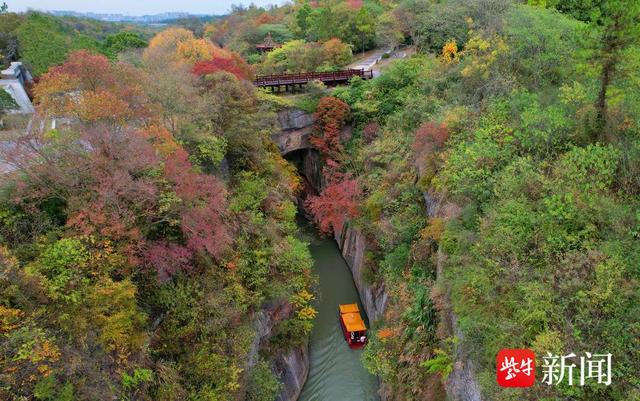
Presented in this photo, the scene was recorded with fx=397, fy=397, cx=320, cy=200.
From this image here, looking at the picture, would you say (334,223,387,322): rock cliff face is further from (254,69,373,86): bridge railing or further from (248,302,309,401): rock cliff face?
(254,69,373,86): bridge railing

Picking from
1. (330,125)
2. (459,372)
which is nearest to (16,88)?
(330,125)

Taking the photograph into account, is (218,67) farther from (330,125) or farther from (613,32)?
(613,32)

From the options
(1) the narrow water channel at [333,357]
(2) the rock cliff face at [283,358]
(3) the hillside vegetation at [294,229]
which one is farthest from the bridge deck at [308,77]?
(2) the rock cliff face at [283,358]

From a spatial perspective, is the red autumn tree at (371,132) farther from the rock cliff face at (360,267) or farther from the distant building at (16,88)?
the distant building at (16,88)

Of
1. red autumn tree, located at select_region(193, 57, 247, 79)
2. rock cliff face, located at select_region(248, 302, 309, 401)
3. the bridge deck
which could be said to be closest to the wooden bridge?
the bridge deck

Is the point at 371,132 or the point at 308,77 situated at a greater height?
the point at 308,77

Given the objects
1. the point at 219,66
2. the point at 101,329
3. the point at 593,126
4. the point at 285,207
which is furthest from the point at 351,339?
the point at 219,66
